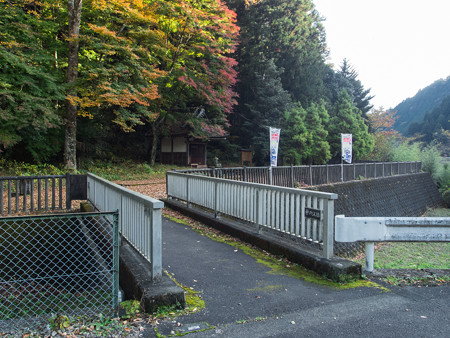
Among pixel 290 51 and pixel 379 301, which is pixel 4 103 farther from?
pixel 290 51

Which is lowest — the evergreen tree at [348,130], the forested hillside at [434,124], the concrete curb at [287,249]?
the concrete curb at [287,249]

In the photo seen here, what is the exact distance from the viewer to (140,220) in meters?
4.57

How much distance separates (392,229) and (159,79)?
21648mm

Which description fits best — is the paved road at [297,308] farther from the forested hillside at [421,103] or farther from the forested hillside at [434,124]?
the forested hillside at [421,103]

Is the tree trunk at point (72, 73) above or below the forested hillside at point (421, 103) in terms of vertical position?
below

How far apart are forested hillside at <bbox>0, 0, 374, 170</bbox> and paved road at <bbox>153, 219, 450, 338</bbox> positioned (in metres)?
14.0

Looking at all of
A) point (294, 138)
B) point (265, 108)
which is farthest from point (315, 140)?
point (265, 108)

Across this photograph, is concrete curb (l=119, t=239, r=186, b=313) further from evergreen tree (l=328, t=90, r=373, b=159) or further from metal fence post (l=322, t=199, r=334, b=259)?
evergreen tree (l=328, t=90, r=373, b=159)

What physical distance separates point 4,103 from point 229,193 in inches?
516

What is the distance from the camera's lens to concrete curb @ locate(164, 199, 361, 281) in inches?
181

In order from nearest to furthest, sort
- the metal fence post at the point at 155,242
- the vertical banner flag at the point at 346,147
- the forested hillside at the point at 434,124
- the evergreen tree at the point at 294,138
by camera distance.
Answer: the metal fence post at the point at 155,242
the vertical banner flag at the point at 346,147
the evergreen tree at the point at 294,138
the forested hillside at the point at 434,124

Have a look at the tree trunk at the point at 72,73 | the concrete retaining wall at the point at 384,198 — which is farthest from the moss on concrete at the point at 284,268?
the tree trunk at the point at 72,73

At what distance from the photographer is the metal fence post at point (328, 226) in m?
4.74

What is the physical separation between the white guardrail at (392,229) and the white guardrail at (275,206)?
223 millimetres
